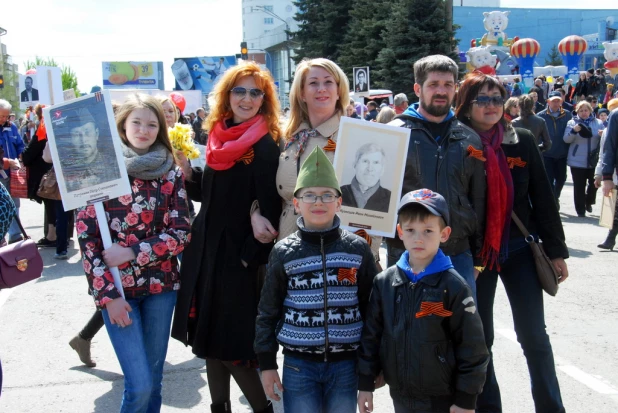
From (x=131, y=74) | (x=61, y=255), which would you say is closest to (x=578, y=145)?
(x=61, y=255)

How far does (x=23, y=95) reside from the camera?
79.3ft

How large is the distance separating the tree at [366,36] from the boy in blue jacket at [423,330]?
2978 cm

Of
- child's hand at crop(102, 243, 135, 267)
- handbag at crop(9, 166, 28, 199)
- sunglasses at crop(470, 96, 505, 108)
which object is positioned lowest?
handbag at crop(9, 166, 28, 199)

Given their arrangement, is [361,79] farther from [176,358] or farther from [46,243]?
[176,358]

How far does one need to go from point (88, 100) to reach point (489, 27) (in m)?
36.9

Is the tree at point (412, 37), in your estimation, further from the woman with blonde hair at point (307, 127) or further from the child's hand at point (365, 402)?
the child's hand at point (365, 402)

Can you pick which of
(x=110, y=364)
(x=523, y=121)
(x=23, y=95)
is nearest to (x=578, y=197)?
(x=523, y=121)

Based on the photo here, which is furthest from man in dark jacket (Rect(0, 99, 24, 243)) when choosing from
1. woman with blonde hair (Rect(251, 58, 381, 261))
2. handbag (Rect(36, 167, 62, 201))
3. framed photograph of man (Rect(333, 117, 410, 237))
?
framed photograph of man (Rect(333, 117, 410, 237))

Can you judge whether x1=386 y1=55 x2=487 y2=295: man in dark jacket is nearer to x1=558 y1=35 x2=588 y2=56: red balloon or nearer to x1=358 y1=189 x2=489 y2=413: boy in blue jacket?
x1=358 y1=189 x2=489 y2=413: boy in blue jacket

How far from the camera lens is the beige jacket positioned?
3.58 m

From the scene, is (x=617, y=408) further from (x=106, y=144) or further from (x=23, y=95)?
(x=23, y=95)

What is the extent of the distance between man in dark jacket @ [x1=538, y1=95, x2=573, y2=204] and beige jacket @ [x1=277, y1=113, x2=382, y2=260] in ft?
32.3

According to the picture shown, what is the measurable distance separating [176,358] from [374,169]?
2.98m

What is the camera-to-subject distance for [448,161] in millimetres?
3529
